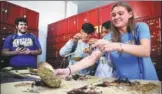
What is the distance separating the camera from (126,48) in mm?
980

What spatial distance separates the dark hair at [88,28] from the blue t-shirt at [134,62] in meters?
0.12

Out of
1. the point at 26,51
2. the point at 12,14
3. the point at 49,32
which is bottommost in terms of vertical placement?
the point at 26,51

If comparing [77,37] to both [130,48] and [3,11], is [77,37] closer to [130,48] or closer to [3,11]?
[130,48]

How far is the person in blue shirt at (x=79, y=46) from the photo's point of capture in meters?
1.12

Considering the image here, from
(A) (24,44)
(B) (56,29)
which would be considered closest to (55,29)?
(B) (56,29)

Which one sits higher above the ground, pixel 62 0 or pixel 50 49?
pixel 62 0

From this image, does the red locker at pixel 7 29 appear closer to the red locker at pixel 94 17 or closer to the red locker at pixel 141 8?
the red locker at pixel 94 17

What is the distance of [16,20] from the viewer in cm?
115

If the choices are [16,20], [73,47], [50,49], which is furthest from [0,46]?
[73,47]

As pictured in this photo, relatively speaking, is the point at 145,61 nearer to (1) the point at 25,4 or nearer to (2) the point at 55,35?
(2) the point at 55,35

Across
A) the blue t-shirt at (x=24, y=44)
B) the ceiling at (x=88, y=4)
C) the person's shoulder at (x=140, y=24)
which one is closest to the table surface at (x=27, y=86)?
the blue t-shirt at (x=24, y=44)

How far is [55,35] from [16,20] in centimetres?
26

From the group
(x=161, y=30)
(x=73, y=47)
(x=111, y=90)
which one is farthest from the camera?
(x=73, y=47)

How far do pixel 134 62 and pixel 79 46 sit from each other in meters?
0.33
